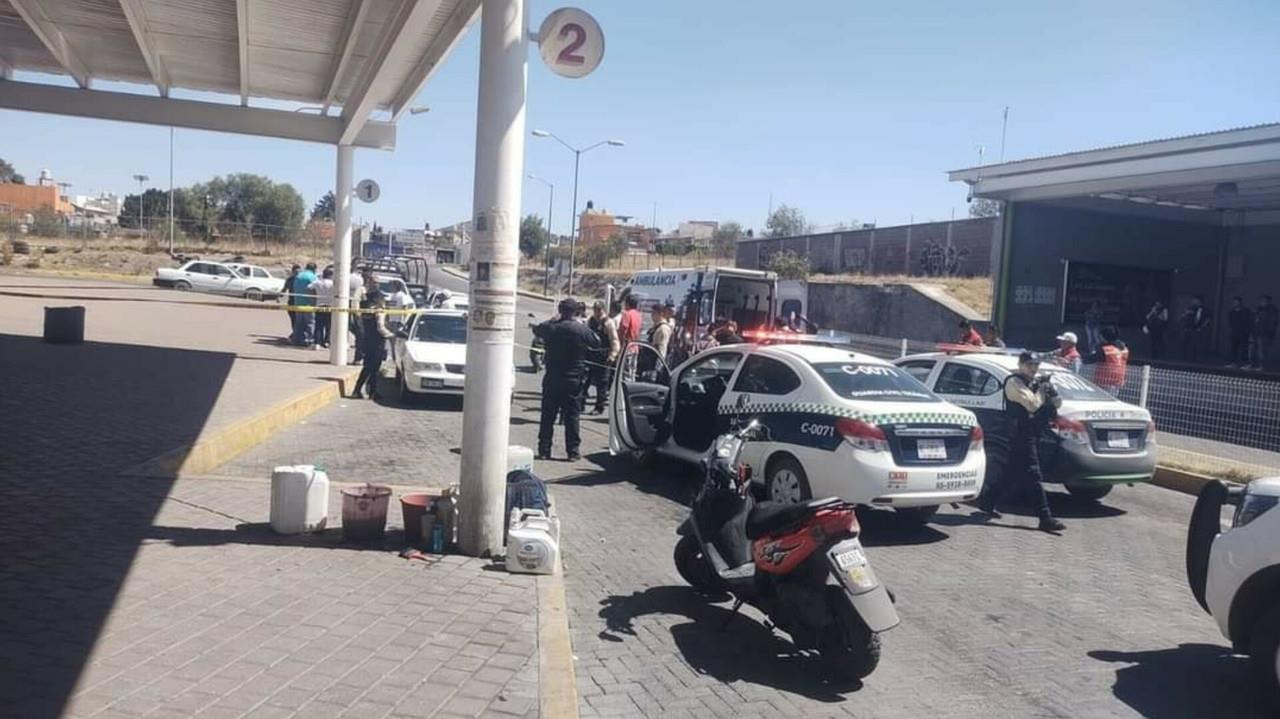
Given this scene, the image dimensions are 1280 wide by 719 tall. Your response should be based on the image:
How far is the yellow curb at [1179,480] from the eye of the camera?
12.7 meters

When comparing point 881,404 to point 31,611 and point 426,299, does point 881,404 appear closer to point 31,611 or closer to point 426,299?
point 31,611

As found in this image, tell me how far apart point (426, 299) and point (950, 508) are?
2053 centimetres

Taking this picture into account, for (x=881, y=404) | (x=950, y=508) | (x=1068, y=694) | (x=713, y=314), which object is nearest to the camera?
(x=1068, y=694)

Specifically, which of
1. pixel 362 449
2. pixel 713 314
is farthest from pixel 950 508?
pixel 713 314

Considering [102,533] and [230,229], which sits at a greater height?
[230,229]

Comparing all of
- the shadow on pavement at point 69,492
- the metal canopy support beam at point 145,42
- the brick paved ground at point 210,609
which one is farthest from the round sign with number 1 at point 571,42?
the metal canopy support beam at point 145,42

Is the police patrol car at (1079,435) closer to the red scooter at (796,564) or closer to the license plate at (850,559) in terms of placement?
the red scooter at (796,564)

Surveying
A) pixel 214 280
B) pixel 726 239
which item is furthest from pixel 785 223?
pixel 214 280

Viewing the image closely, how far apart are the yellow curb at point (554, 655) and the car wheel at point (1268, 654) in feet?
11.5

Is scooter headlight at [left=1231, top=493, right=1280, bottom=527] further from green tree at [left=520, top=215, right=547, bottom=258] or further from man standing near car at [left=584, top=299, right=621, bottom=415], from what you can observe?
green tree at [left=520, top=215, right=547, bottom=258]

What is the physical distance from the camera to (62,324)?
56.1ft

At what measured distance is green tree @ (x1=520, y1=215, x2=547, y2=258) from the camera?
97125 mm

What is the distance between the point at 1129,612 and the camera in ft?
22.7

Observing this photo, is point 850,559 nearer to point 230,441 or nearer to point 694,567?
point 694,567
